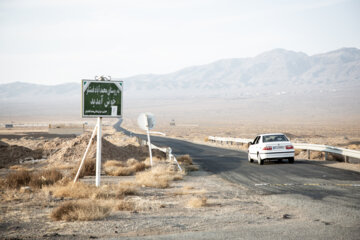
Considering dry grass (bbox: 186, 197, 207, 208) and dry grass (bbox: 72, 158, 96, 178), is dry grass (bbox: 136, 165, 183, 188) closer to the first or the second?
dry grass (bbox: 72, 158, 96, 178)

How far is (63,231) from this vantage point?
795 centimetres

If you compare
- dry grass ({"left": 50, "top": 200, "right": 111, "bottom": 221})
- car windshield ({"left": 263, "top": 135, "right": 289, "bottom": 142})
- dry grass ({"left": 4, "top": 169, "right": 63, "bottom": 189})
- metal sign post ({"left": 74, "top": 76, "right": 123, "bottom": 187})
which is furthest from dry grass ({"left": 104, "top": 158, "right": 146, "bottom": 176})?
dry grass ({"left": 50, "top": 200, "right": 111, "bottom": 221})

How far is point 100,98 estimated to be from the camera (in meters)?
13.5

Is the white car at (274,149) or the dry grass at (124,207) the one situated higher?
the white car at (274,149)

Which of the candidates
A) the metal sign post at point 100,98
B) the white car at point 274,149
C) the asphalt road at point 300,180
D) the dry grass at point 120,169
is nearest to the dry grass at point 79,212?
the metal sign post at point 100,98

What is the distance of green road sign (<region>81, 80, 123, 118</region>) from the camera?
13.4 metres

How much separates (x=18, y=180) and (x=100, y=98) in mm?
3776

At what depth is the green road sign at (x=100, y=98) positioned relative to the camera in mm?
13422

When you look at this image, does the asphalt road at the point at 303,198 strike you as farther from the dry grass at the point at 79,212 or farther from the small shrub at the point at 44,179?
the small shrub at the point at 44,179

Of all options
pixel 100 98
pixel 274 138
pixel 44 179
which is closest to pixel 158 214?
pixel 100 98

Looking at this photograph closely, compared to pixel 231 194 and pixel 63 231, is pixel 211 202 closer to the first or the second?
pixel 231 194

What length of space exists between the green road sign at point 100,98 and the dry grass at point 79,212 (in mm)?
4563

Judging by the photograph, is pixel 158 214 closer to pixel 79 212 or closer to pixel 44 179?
pixel 79 212

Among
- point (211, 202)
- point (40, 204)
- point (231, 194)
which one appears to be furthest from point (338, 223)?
point (40, 204)
